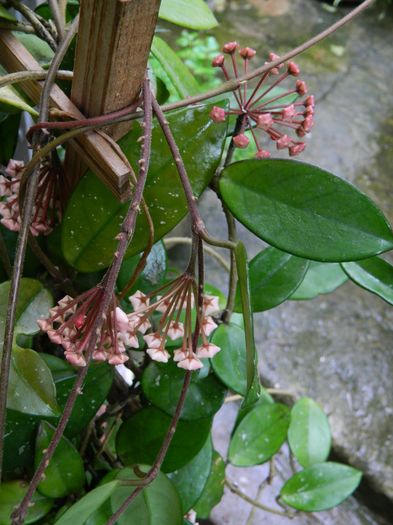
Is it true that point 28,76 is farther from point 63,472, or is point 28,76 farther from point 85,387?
point 63,472

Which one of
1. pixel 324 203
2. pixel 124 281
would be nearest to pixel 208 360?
pixel 124 281

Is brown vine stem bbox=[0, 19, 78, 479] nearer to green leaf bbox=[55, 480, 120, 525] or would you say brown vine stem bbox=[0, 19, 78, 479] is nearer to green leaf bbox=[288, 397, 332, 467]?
green leaf bbox=[55, 480, 120, 525]

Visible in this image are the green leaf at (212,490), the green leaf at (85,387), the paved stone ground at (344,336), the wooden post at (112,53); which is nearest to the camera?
the wooden post at (112,53)

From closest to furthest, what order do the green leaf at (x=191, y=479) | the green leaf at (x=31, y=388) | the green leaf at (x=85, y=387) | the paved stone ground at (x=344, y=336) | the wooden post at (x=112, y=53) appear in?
the wooden post at (x=112, y=53), the green leaf at (x=31, y=388), the green leaf at (x=85, y=387), the green leaf at (x=191, y=479), the paved stone ground at (x=344, y=336)

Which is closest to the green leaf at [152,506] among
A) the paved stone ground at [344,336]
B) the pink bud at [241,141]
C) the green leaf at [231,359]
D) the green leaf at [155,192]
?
the green leaf at [231,359]

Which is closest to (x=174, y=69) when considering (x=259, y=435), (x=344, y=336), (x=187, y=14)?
(x=187, y=14)

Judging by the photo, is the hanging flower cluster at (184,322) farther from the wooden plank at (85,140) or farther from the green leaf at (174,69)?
the green leaf at (174,69)
